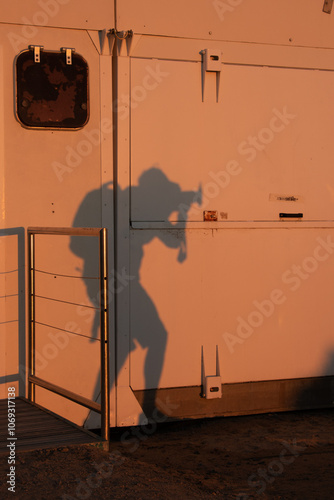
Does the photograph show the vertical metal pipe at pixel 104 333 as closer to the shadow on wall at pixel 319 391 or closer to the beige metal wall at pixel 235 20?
the beige metal wall at pixel 235 20

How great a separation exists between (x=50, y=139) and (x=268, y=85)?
160cm

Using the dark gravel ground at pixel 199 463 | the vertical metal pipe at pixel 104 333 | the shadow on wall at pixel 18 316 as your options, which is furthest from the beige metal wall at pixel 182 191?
the vertical metal pipe at pixel 104 333

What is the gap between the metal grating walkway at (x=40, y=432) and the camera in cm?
342

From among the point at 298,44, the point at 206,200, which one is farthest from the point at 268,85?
the point at 206,200

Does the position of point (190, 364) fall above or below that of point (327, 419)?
above

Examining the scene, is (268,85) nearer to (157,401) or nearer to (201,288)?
(201,288)

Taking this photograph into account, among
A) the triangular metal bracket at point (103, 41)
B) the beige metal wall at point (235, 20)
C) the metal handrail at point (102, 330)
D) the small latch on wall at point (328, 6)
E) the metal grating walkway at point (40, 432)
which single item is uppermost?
the small latch on wall at point (328, 6)

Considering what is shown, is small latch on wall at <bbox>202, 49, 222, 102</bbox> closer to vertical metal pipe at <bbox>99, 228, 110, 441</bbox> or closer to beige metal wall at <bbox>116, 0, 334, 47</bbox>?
beige metal wall at <bbox>116, 0, 334, 47</bbox>

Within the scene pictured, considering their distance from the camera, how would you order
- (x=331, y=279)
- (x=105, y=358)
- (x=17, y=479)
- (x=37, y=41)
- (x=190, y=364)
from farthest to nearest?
1. (x=331, y=279)
2. (x=190, y=364)
3. (x=37, y=41)
4. (x=105, y=358)
5. (x=17, y=479)

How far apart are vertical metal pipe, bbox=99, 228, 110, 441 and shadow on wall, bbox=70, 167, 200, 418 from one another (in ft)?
2.68

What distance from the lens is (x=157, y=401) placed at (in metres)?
4.55

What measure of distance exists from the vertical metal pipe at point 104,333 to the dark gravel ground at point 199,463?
8.0 inches

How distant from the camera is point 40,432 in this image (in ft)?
11.9

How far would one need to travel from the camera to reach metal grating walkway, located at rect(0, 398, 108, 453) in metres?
3.42
